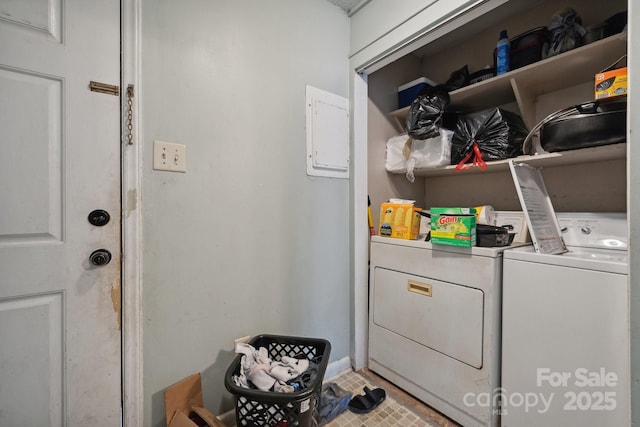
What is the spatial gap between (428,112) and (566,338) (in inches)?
49.5

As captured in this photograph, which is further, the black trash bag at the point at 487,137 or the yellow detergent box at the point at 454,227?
the black trash bag at the point at 487,137

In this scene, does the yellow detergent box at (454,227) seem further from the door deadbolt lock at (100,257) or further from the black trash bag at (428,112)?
the door deadbolt lock at (100,257)

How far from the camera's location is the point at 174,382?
117 centimetres

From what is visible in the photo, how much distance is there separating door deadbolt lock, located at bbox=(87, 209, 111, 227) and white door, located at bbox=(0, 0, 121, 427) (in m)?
0.02

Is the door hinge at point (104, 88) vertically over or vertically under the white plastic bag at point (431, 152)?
over

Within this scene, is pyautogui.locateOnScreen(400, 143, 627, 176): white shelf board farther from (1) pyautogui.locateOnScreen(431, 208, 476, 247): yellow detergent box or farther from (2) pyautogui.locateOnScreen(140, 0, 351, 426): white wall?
(2) pyautogui.locateOnScreen(140, 0, 351, 426): white wall

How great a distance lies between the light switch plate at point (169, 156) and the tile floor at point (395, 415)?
143 centimetres

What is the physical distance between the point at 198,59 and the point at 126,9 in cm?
28

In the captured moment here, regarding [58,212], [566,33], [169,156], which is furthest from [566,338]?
[58,212]

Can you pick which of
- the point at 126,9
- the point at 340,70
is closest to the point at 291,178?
the point at 340,70

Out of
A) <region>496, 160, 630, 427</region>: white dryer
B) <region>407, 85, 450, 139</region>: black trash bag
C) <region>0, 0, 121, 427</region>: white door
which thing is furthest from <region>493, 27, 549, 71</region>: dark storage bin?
<region>0, 0, 121, 427</region>: white door

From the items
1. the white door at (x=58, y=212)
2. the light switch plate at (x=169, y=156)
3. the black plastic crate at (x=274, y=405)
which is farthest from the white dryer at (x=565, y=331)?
the white door at (x=58, y=212)

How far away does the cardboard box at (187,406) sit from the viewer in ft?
3.59

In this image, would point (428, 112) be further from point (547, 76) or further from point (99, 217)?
point (99, 217)
